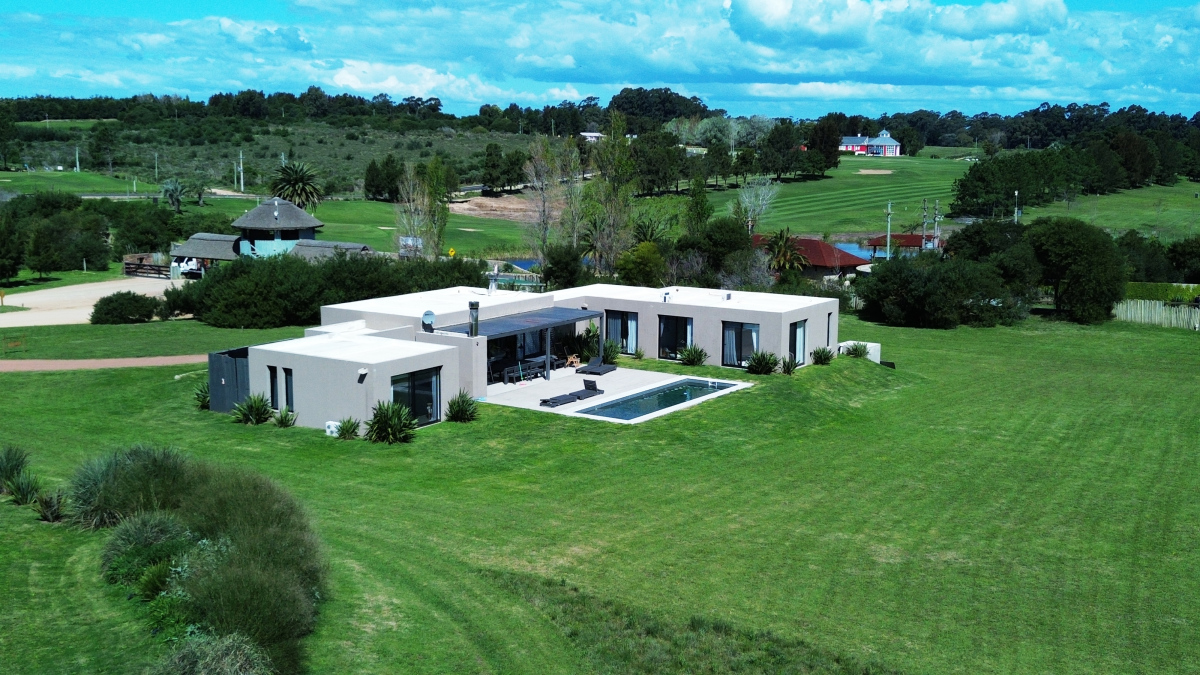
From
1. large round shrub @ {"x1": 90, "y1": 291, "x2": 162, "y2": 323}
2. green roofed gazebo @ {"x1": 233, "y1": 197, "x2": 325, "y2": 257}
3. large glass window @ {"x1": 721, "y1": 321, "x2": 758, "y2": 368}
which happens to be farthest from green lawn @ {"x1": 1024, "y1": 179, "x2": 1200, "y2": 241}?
large round shrub @ {"x1": 90, "y1": 291, "x2": 162, "y2": 323}

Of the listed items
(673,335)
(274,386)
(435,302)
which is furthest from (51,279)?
(673,335)

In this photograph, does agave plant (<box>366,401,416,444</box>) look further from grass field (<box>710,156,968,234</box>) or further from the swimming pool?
grass field (<box>710,156,968,234</box>)

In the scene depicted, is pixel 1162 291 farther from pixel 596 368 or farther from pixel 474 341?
pixel 474 341

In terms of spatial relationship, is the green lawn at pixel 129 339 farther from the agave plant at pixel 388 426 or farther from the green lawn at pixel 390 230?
the green lawn at pixel 390 230

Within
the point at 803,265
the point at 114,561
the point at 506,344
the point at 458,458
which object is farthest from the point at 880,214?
the point at 114,561

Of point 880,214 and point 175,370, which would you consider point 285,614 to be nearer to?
point 175,370

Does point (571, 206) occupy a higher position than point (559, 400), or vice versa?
point (571, 206)
